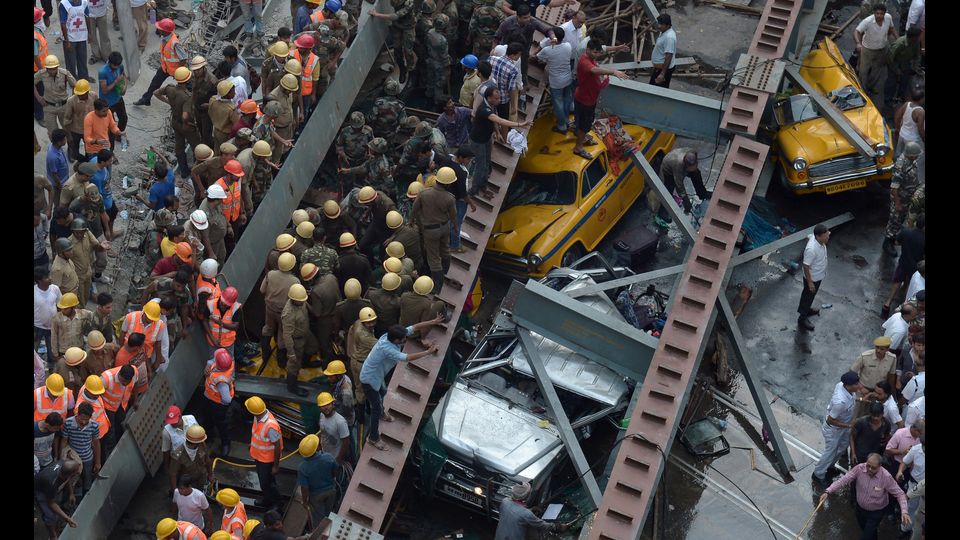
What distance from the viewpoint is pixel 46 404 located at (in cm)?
1472

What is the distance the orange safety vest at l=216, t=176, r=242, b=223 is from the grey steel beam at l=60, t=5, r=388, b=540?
0.32 meters

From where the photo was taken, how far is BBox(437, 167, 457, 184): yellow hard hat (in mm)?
17219

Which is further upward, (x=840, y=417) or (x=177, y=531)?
(x=840, y=417)

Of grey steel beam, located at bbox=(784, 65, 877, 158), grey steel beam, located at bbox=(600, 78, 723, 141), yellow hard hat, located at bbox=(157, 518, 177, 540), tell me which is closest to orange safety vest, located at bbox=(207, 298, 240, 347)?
yellow hard hat, located at bbox=(157, 518, 177, 540)

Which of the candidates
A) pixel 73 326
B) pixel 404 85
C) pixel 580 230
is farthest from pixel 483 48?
pixel 73 326

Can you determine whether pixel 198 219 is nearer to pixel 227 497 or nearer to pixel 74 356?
pixel 74 356

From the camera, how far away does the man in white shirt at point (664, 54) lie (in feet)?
67.7

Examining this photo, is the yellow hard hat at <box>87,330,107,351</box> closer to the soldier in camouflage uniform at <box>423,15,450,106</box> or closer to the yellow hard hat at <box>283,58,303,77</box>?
the yellow hard hat at <box>283,58,303,77</box>

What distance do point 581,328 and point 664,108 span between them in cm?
416

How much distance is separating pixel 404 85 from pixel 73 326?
7296 millimetres

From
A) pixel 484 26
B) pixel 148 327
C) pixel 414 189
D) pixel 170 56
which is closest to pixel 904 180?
pixel 484 26

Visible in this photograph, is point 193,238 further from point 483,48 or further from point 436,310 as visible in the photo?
point 483,48

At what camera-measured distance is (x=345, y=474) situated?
16.5m

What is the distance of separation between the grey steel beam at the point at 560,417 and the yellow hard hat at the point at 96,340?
196 inches
